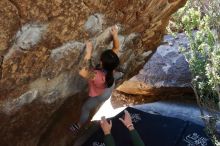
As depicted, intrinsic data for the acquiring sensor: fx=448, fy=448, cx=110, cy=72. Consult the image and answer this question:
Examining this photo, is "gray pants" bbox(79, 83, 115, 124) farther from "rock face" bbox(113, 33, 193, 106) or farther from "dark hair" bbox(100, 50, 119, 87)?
"rock face" bbox(113, 33, 193, 106)

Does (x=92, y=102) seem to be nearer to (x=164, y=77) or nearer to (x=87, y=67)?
(x=87, y=67)

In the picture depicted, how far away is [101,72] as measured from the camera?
4.79 metres

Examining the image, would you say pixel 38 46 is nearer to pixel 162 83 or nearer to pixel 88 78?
pixel 88 78

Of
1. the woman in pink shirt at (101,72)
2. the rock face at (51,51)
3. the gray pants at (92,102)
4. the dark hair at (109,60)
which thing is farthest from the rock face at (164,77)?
the dark hair at (109,60)

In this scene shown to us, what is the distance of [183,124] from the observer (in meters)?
6.41

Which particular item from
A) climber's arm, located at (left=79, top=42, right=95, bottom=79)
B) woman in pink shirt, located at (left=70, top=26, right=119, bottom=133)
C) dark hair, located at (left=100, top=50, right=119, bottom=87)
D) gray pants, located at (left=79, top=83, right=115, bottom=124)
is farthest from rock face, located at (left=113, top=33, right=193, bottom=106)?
climber's arm, located at (left=79, top=42, right=95, bottom=79)

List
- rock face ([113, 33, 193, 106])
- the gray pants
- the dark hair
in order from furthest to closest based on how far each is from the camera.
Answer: rock face ([113, 33, 193, 106]) → the gray pants → the dark hair

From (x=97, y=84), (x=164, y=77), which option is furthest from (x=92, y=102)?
(x=164, y=77)

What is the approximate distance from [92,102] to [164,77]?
10.0 feet

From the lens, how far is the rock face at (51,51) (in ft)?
12.7

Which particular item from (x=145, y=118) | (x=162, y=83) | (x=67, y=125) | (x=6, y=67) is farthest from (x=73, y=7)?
(x=162, y=83)

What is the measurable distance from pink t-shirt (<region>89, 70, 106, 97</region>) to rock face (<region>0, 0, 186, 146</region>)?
160 mm

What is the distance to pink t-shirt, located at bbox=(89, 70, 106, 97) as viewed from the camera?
4.79 m

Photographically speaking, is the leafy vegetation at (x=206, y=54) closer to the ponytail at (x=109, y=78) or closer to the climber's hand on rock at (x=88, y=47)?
the ponytail at (x=109, y=78)
